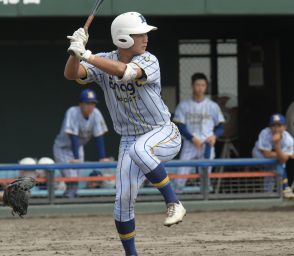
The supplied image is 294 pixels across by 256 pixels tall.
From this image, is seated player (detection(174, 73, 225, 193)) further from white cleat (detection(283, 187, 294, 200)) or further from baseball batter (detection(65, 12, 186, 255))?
baseball batter (detection(65, 12, 186, 255))

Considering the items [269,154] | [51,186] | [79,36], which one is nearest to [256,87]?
[269,154]

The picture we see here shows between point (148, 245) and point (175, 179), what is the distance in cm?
290

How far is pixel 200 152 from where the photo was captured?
10.9 metres

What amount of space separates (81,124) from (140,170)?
4.49m

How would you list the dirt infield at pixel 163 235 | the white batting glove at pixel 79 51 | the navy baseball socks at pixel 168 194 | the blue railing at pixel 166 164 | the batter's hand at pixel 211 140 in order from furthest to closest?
the batter's hand at pixel 211 140
the blue railing at pixel 166 164
the dirt infield at pixel 163 235
the navy baseball socks at pixel 168 194
the white batting glove at pixel 79 51

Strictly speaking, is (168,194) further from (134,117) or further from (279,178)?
(279,178)

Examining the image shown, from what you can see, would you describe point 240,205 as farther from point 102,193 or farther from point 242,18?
point 242,18

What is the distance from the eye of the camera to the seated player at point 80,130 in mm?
10516

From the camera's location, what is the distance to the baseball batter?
602 centimetres

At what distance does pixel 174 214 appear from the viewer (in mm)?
5938

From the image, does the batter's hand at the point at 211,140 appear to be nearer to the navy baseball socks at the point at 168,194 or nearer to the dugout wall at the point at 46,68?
the dugout wall at the point at 46,68

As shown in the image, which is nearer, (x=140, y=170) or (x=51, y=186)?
(x=140, y=170)

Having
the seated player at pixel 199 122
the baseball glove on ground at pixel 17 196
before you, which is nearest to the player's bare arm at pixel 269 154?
the seated player at pixel 199 122

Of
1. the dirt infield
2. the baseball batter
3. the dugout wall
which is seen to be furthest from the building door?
the baseball batter
